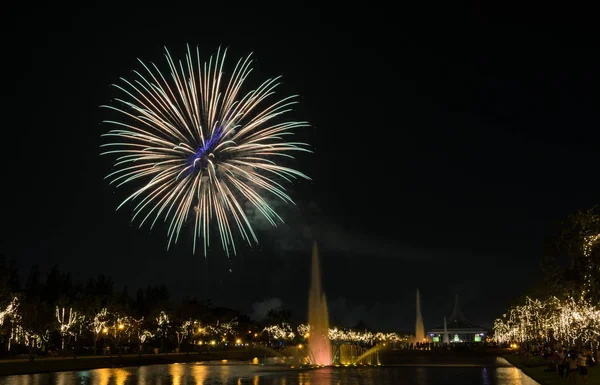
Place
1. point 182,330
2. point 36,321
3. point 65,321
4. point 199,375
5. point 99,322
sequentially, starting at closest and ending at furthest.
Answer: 1. point 199,375
2. point 36,321
3. point 65,321
4. point 99,322
5. point 182,330

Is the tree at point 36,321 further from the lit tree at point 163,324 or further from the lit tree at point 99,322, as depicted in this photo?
the lit tree at point 163,324

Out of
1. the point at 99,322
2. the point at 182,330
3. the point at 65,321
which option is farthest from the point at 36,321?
the point at 182,330

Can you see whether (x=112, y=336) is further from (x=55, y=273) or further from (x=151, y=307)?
(x=55, y=273)

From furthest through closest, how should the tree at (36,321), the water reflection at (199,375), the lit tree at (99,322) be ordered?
the lit tree at (99,322) → the tree at (36,321) → the water reflection at (199,375)

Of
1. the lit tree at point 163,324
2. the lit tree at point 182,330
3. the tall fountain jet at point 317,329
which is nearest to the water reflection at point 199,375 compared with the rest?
the tall fountain jet at point 317,329

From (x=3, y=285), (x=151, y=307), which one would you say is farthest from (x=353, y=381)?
(x=151, y=307)

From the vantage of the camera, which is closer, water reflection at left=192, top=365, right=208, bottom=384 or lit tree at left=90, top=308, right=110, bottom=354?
water reflection at left=192, top=365, right=208, bottom=384

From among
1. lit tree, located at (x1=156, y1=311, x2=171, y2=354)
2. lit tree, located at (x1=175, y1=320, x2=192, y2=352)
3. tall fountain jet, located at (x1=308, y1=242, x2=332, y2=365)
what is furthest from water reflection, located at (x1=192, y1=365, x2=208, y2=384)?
lit tree, located at (x1=175, y1=320, x2=192, y2=352)

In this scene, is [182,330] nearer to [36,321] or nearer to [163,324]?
[163,324]

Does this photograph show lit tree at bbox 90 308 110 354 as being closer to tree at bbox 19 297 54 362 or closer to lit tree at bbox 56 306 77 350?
lit tree at bbox 56 306 77 350

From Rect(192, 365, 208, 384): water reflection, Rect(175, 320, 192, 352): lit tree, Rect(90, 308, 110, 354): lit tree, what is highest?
Rect(90, 308, 110, 354): lit tree

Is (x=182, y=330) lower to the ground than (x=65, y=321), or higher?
lower

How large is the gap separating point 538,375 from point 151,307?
88.5 m

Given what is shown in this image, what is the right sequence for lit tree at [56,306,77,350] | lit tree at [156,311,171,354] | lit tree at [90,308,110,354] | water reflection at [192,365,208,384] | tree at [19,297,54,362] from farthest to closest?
1. lit tree at [156,311,171,354]
2. lit tree at [90,308,110,354]
3. lit tree at [56,306,77,350]
4. tree at [19,297,54,362]
5. water reflection at [192,365,208,384]
